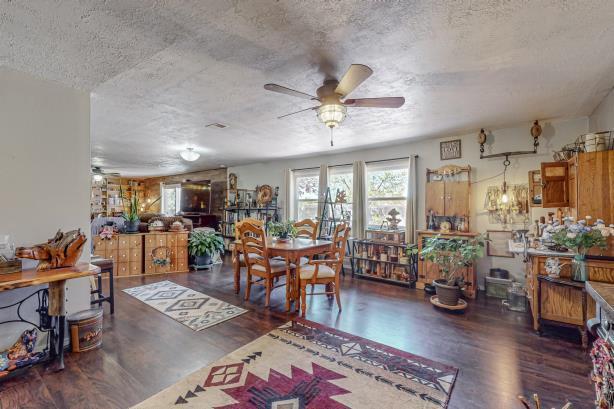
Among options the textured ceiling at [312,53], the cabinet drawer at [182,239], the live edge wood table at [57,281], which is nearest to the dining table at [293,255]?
the textured ceiling at [312,53]

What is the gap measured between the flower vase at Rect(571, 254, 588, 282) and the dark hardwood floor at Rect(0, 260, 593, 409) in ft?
2.10

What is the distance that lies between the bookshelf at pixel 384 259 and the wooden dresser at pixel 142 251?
11.1ft

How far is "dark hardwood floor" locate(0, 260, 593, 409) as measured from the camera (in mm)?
1847

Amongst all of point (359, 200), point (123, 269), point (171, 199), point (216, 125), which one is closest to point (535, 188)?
point (359, 200)

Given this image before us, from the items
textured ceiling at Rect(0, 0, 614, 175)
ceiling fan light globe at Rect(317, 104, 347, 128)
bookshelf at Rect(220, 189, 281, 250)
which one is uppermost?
textured ceiling at Rect(0, 0, 614, 175)

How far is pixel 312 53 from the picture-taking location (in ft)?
6.61

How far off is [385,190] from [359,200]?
531 mm

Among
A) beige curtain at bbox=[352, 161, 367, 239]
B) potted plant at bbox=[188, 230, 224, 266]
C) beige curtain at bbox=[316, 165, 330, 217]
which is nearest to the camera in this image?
beige curtain at bbox=[352, 161, 367, 239]

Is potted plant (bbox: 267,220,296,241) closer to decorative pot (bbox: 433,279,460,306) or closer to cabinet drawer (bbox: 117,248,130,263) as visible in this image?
decorative pot (bbox: 433,279,460,306)

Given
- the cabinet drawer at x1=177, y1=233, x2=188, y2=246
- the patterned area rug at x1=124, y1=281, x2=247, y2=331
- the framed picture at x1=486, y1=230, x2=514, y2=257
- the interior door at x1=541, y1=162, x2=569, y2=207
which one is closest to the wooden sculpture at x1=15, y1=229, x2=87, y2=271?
the patterned area rug at x1=124, y1=281, x2=247, y2=331

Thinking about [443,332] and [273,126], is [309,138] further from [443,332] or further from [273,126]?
[443,332]

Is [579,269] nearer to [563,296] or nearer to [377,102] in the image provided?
[563,296]

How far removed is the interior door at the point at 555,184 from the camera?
10.0 feet

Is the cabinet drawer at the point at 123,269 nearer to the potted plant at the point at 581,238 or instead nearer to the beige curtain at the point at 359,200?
the beige curtain at the point at 359,200
